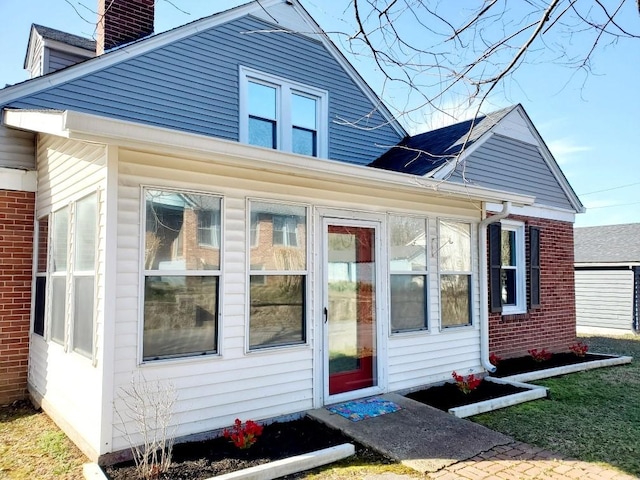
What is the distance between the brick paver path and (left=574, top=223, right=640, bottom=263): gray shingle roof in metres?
12.3

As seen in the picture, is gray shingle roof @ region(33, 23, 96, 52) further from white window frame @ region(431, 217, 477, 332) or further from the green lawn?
the green lawn

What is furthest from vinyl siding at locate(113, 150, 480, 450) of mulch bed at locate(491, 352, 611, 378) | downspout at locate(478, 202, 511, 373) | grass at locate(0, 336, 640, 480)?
mulch bed at locate(491, 352, 611, 378)

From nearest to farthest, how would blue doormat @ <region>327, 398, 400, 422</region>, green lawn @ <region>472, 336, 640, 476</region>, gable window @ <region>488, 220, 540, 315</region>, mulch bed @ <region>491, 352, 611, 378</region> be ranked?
green lawn @ <region>472, 336, 640, 476</region>
blue doormat @ <region>327, 398, 400, 422</region>
mulch bed @ <region>491, 352, 611, 378</region>
gable window @ <region>488, 220, 540, 315</region>

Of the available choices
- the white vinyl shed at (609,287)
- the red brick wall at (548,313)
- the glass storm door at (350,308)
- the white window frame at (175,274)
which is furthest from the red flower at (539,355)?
the white vinyl shed at (609,287)

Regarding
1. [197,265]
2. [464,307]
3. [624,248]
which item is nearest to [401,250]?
[464,307]

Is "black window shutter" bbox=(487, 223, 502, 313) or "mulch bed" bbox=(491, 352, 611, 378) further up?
"black window shutter" bbox=(487, 223, 502, 313)

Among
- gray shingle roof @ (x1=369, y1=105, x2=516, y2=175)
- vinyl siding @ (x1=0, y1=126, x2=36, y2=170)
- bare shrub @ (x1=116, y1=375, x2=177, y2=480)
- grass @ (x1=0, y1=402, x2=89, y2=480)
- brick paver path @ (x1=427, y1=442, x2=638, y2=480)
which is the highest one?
gray shingle roof @ (x1=369, y1=105, x2=516, y2=175)

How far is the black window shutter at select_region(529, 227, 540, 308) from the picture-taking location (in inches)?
329

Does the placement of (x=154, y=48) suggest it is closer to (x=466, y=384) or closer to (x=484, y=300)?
(x=484, y=300)

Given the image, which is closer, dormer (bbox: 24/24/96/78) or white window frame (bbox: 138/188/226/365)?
white window frame (bbox: 138/188/226/365)

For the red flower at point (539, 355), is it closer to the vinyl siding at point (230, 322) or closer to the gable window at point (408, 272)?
the gable window at point (408, 272)

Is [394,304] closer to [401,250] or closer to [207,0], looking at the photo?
[401,250]

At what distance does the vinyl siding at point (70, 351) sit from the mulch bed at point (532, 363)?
5.37 metres

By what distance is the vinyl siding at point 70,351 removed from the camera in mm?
3799
